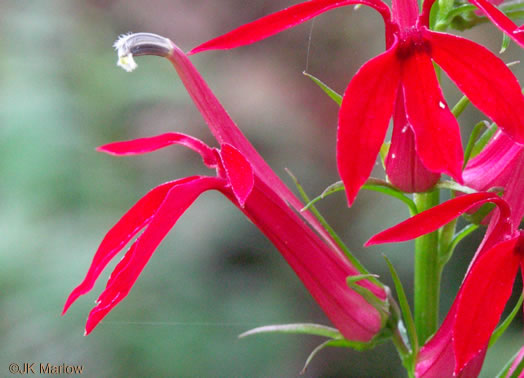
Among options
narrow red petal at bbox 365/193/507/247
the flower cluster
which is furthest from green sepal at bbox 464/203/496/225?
narrow red petal at bbox 365/193/507/247

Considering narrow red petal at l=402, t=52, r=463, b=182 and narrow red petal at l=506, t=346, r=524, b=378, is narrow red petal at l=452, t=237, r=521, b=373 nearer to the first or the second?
narrow red petal at l=402, t=52, r=463, b=182

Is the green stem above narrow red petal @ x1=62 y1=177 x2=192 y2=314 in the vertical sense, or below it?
below

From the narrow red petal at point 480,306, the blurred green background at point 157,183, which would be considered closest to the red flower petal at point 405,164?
the narrow red petal at point 480,306

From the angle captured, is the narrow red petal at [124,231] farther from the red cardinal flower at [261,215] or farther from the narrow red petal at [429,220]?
the narrow red petal at [429,220]

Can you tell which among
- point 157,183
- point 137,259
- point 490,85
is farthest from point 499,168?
point 157,183

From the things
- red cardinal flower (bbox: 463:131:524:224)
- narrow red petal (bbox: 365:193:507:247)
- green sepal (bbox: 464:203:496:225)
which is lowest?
narrow red petal (bbox: 365:193:507:247)

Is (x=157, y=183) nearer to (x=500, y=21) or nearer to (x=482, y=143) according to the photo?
(x=482, y=143)

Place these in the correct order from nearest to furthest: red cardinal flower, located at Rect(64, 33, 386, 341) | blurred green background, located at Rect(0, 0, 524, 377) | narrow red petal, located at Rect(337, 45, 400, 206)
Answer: narrow red petal, located at Rect(337, 45, 400, 206) → red cardinal flower, located at Rect(64, 33, 386, 341) → blurred green background, located at Rect(0, 0, 524, 377)
